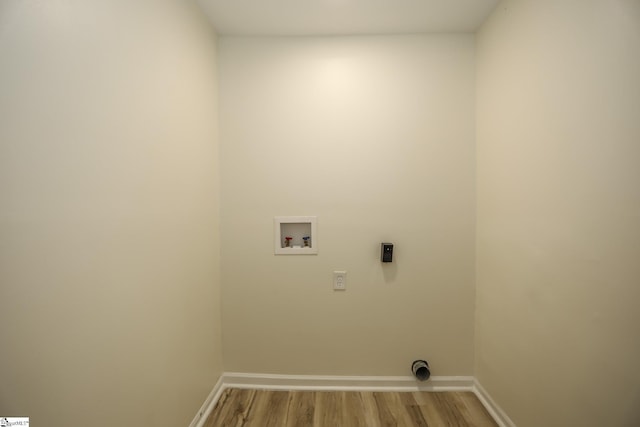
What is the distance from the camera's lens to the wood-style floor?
1.52 metres

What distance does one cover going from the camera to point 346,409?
1.61 metres

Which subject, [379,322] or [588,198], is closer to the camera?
[588,198]

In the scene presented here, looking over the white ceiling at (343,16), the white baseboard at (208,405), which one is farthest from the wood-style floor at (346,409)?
the white ceiling at (343,16)

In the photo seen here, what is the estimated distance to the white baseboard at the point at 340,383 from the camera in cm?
178

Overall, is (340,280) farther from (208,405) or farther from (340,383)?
(208,405)

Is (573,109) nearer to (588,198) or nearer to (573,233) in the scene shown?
(588,198)

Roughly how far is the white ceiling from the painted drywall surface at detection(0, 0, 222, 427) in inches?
11.7

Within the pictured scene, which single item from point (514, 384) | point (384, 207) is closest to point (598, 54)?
point (384, 207)

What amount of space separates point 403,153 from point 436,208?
46cm

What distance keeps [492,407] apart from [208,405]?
183 centimetres

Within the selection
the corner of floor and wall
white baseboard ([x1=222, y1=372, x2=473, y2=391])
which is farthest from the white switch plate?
white baseboard ([x1=222, y1=372, x2=473, y2=391])

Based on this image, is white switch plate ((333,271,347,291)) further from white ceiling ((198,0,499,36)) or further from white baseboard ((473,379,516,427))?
white ceiling ((198,0,499,36))

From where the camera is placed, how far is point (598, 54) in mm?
924

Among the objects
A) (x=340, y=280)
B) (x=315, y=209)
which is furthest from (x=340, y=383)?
(x=315, y=209)
